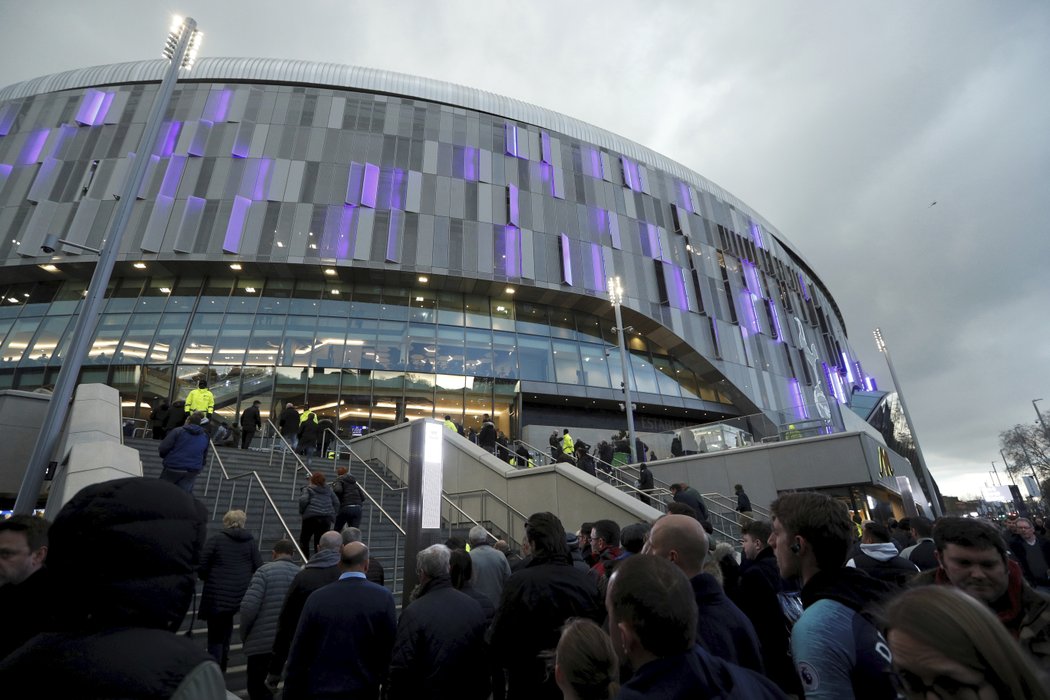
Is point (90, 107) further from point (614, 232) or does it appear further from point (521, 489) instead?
point (521, 489)

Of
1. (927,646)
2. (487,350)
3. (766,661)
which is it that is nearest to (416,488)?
(766,661)

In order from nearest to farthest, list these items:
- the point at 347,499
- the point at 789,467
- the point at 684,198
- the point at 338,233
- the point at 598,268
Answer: the point at 347,499, the point at 789,467, the point at 338,233, the point at 598,268, the point at 684,198

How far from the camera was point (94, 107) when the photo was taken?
92.0 ft

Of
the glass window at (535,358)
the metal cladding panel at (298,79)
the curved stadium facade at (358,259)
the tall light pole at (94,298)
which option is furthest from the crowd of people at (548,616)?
the metal cladding panel at (298,79)

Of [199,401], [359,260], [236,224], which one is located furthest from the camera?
[359,260]

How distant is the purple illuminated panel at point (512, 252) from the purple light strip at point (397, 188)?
5816mm

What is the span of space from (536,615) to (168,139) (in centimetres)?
3308

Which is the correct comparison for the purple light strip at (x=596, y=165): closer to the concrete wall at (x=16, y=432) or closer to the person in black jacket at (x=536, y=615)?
the concrete wall at (x=16, y=432)

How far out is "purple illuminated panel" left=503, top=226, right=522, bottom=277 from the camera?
88.5 feet

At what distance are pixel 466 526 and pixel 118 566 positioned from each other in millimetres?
11366

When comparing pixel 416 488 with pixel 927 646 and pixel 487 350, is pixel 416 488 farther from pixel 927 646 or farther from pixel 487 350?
pixel 487 350

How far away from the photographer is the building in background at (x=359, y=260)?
23906mm

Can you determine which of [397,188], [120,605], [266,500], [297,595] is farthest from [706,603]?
[397,188]

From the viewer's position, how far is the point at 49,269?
2430 centimetres
